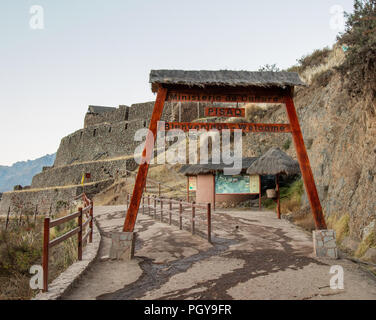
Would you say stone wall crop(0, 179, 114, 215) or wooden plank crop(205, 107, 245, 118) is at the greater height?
wooden plank crop(205, 107, 245, 118)

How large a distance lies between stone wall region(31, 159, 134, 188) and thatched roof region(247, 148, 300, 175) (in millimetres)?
21570

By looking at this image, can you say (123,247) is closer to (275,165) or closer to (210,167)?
(275,165)

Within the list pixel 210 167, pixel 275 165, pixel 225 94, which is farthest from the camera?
pixel 210 167

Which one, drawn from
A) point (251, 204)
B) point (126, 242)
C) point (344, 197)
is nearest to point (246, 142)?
point (251, 204)

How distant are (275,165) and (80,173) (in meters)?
32.4

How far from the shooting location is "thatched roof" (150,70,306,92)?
689 cm

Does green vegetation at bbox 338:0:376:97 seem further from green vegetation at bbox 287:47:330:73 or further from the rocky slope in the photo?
green vegetation at bbox 287:47:330:73

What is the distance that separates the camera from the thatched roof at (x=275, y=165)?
14.9 m

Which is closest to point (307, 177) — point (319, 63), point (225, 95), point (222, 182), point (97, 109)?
point (225, 95)

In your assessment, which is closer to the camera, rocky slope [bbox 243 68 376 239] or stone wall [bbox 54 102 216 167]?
rocky slope [bbox 243 68 376 239]

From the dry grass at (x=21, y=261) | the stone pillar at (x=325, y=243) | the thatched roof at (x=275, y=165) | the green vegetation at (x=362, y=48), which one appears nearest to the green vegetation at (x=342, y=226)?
the stone pillar at (x=325, y=243)

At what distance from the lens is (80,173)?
41.8 m

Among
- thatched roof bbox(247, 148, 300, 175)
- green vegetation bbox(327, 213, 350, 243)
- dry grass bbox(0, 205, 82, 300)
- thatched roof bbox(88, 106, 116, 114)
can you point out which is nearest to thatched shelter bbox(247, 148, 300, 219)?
thatched roof bbox(247, 148, 300, 175)

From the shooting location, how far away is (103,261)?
685 cm
